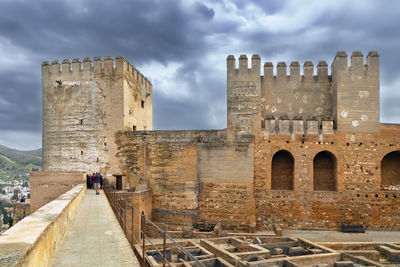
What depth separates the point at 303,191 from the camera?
15.2m

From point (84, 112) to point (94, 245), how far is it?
42.3 feet

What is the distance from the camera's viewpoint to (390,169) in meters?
16.3

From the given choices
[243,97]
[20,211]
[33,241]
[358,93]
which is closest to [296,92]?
[358,93]

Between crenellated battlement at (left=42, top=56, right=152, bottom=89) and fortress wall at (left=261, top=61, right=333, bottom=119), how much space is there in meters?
7.39

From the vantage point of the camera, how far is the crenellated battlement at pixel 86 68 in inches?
682

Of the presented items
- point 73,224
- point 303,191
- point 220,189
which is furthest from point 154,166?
point 73,224

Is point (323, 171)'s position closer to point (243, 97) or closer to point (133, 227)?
point (243, 97)

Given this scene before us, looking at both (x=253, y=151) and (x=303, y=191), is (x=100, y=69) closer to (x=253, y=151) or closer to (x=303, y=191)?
(x=253, y=151)

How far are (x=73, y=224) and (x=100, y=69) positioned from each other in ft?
38.8

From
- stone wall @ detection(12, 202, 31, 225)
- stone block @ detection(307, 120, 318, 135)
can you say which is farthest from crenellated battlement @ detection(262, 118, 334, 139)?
stone wall @ detection(12, 202, 31, 225)

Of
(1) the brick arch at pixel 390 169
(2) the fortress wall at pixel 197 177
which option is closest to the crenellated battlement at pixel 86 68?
(2) the fortress wall at pixel 197 177

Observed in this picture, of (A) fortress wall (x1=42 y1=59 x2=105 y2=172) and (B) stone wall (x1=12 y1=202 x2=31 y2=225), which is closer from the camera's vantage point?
(B) stone wall (x1=12 y1=202 x2=31 y2=225)

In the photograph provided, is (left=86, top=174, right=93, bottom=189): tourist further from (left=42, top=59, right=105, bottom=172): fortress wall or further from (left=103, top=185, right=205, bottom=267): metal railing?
(left=103, top=185, right=205, bottom=267): metal railing

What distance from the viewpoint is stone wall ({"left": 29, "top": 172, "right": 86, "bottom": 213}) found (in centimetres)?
1414
